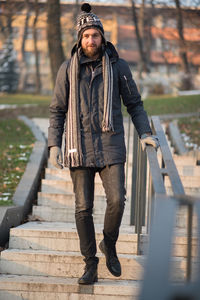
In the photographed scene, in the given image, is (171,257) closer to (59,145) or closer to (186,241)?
(186,241)

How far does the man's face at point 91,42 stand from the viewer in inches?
191

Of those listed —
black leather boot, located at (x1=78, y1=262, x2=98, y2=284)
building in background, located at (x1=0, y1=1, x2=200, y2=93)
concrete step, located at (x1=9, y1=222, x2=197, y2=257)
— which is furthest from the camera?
building in background, located at (x1=0, y1=1, x2=200, y2=93)

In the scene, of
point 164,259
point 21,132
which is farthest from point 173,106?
point 164,259

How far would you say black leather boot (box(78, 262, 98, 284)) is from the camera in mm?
4925

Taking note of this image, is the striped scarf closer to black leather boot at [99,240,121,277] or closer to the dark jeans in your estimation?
the dark jeans

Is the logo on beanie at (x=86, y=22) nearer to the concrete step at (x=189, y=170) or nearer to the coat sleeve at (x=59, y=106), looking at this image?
the coat sleeve at (x=59, y=106)

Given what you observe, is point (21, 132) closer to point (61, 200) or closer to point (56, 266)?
point (61, 200)

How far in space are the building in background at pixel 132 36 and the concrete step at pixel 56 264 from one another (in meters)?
2.23

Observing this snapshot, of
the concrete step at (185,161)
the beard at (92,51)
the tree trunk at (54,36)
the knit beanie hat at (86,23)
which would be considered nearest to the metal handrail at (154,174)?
the beard at (92,51)

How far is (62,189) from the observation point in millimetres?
7746

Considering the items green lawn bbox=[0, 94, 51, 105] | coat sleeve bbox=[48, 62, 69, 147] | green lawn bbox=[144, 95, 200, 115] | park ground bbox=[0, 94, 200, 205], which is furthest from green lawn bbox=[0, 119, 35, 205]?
green lawn bbox=[0, 94, 51, 105]

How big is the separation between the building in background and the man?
4.70 ft

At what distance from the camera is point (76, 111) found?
4.83m

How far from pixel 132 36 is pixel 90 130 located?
206 feet
